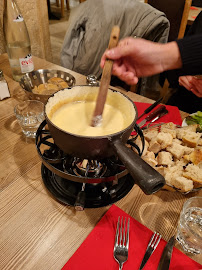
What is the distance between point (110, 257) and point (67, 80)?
1.00 m

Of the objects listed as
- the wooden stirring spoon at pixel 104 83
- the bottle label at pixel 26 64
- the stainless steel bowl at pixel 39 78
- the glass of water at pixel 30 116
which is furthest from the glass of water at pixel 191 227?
→ the bottle label at pixel 26 64

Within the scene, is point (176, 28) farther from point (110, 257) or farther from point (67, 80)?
point (110, 257)

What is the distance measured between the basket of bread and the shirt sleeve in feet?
0.87

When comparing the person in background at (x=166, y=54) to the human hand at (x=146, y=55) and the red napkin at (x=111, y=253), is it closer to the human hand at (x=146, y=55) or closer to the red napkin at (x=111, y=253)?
the human hand at (x=146, y=55)

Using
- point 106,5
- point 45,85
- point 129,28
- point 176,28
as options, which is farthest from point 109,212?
point 176,28

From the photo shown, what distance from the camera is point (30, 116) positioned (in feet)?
Answer: 3.29

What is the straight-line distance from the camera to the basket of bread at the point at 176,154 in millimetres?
748

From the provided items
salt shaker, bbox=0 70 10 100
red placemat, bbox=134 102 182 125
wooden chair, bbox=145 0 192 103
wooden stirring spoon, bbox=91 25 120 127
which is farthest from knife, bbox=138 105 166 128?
wooden chair, bbox=145 0 192 103

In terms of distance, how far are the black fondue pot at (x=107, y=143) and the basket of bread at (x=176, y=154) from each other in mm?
210

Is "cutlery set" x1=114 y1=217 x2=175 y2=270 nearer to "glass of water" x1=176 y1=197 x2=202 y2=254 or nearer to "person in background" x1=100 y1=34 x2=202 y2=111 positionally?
"glass of water" x1=176 y1=197 x2=202 y2=254

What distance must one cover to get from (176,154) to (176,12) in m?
1.92

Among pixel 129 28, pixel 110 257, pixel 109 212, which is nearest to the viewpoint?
pixel 110 257

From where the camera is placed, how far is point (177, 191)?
2.50 feet

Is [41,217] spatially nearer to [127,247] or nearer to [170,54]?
[127,247]
